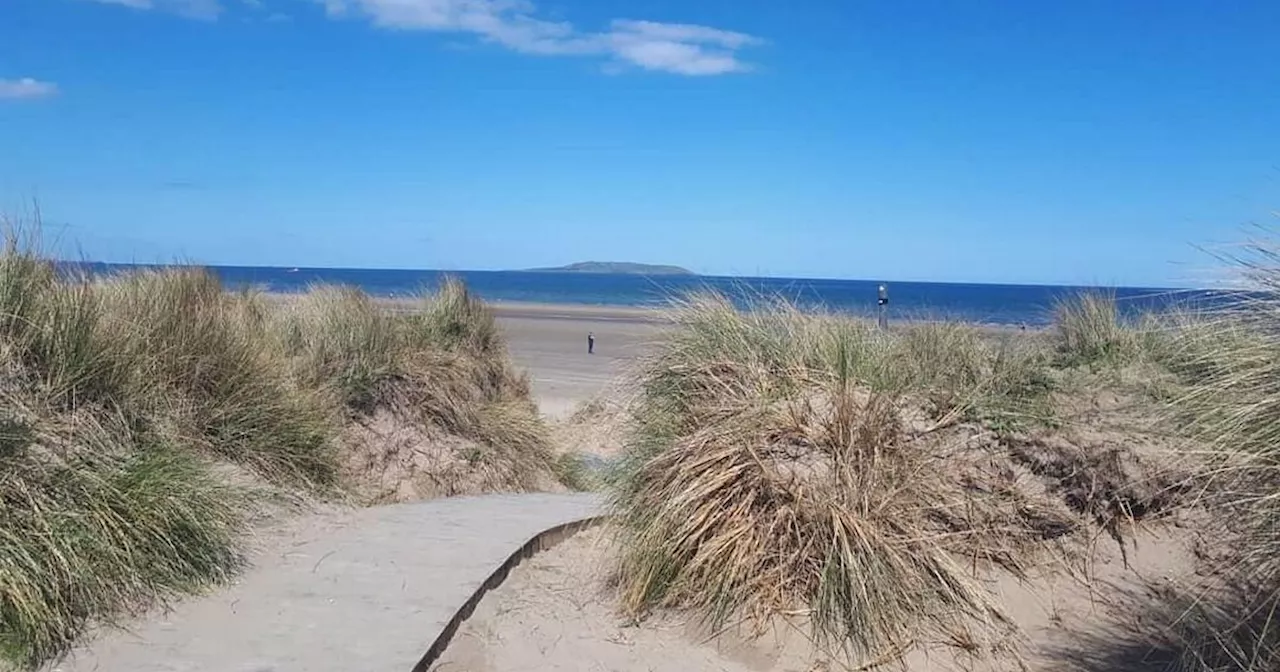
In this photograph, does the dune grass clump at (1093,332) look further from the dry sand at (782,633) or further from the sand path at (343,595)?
the sand path at (343,595)

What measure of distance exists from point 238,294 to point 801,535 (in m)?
9.21

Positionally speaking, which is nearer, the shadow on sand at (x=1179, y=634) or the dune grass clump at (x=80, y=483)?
the shadow on sand at (x=1179, y=634)

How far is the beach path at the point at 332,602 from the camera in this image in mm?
5160

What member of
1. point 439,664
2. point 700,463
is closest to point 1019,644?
point 700,463

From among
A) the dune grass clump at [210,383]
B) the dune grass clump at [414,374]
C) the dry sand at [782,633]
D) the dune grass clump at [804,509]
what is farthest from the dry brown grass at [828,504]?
the dune grass clump at [414,374]

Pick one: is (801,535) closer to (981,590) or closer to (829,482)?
(829,482)

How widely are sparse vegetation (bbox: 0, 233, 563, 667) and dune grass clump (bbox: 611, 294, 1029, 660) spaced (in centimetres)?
264

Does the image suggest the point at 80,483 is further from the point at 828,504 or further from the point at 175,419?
the point at 828,504

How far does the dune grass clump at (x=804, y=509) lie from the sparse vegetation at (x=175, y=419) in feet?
8.67

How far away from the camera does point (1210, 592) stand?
5223 mm

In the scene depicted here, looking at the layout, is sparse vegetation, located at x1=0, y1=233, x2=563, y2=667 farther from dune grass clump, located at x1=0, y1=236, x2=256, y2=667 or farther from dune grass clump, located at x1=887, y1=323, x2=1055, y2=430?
dune grass clump, located at x1=887, y1=323, x2=1055, y2=430

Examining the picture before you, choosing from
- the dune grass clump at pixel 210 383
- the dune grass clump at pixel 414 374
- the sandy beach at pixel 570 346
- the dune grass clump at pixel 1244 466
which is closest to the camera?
the dune grass clump at pixel 1244 466

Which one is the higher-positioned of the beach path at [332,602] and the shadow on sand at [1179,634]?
the shadow on sand at [1179,634]

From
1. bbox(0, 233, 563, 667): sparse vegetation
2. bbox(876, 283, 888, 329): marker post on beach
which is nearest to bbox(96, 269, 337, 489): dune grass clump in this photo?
bbox(0, 233, 563, 667): sparse vegetation
